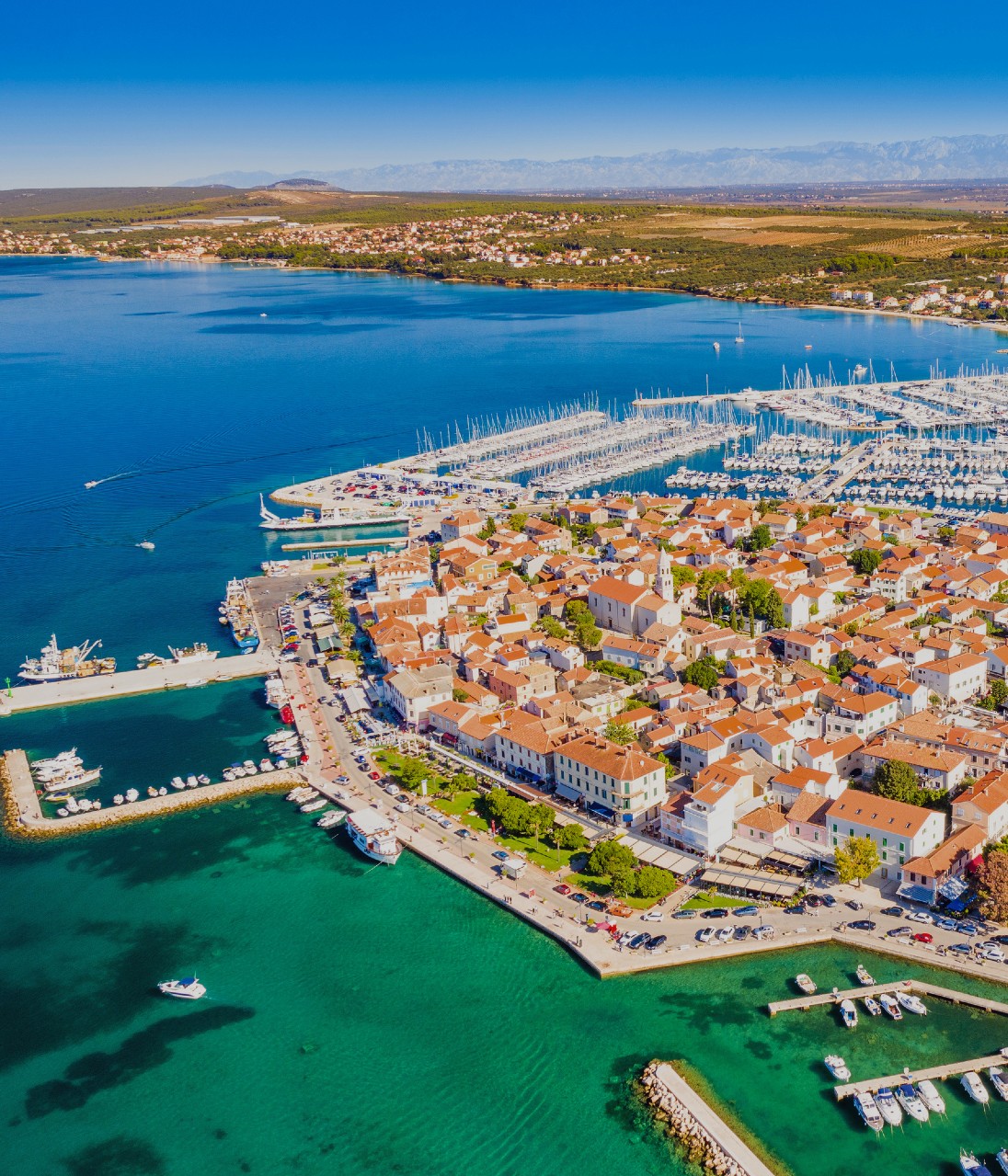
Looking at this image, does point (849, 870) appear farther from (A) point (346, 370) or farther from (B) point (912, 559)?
(A) point (346, 370)

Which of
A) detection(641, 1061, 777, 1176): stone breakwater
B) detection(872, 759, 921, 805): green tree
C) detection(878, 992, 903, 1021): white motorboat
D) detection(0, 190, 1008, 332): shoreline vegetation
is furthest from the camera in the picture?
detection(0, 190, 1008, 332): shoreline vegetation

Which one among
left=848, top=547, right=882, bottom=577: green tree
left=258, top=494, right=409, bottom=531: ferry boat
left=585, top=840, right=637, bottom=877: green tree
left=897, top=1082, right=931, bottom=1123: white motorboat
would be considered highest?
left=848, top=547, right=882, bottom=577: green tree

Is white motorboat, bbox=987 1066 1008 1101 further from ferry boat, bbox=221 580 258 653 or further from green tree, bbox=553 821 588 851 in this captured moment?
ferry boat, bbox=221 580 258 653

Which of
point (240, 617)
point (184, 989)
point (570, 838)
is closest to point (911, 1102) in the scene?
point (570, 838)

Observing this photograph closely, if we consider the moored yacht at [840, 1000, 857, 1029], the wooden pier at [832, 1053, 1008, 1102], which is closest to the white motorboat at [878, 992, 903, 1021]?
the moored yacht at [840, 1000, 857, 1029]

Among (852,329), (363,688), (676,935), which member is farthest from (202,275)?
(676,935)

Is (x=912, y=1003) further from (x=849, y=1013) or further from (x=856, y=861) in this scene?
(x=856, y=861)

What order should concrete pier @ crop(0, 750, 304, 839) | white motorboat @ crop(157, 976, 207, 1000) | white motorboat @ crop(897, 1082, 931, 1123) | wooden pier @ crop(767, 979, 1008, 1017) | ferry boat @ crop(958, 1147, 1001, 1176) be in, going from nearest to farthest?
ferry boat @ crop(958, 1147, 1001, 1176) → white motorboat @ crop(897, 1082, 931, 1123) → wooden pier @ crop(767, 979, 1008, 1017) → white motorboat @ crop(157, 976, 207, 1000) → concrete pier @ crop(0, 750, 304, 839)
